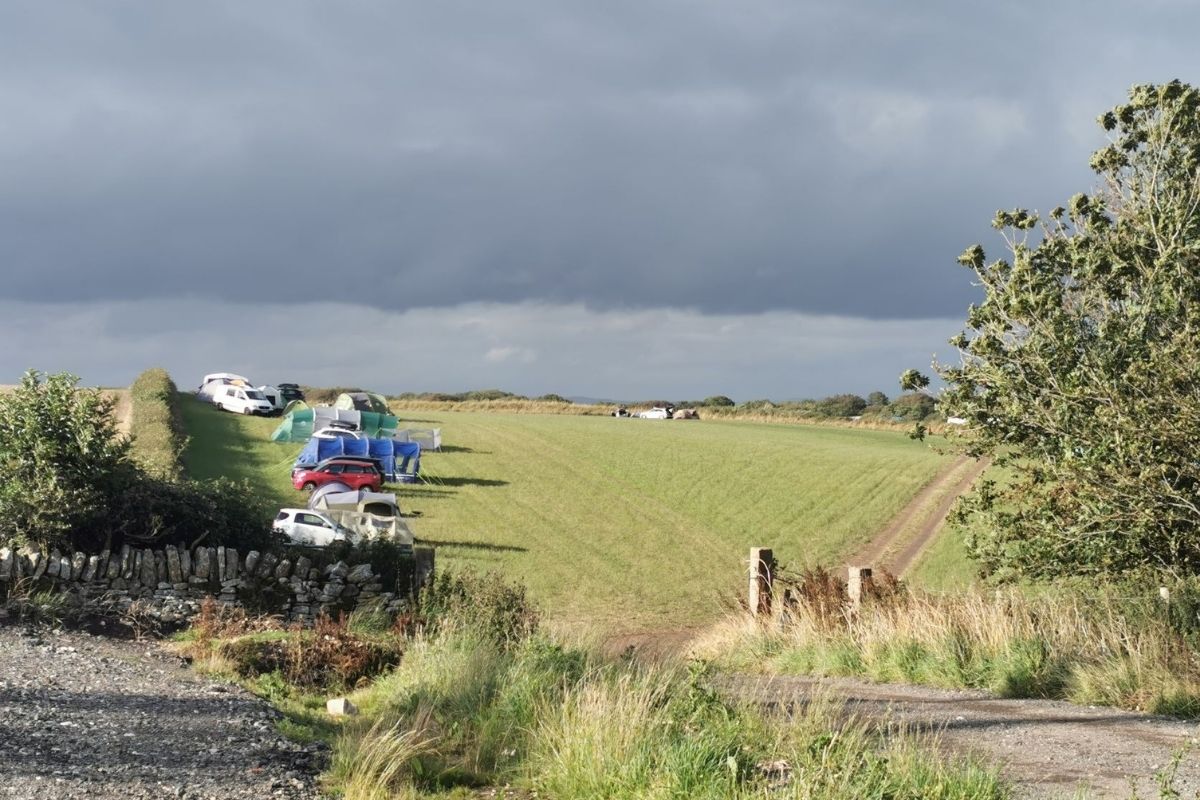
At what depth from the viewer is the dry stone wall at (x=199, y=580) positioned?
1606 centimetres

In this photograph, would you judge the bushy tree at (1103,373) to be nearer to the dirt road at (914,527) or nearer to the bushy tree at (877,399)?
the dirt road at (914,527)

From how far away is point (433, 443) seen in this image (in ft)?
161

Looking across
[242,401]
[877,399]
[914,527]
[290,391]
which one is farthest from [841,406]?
[914,527]

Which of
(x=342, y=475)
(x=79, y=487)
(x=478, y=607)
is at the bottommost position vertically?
(x=478, y=607)

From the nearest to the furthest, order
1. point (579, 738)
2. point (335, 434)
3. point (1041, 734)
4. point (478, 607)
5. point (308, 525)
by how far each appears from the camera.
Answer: point (579, 738) < point (1041, 734) < point (478, 607) < point (308, 525) < point (335, 434)

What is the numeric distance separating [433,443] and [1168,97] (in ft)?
120

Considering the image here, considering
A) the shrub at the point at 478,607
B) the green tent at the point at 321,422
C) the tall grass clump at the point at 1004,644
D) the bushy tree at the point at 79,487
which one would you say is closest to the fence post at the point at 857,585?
the tall grass clump at the point at 1004,644

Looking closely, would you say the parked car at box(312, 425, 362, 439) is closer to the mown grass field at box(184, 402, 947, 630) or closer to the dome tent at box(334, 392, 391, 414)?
the mown grass field at box(184, 402, 947, 630)

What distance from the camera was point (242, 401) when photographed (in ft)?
193

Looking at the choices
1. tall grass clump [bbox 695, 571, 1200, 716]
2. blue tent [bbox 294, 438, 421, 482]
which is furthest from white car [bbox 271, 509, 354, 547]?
blue tent [bbox 294, 438, 421, 482]

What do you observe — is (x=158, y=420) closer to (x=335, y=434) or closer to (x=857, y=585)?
(x=335, y=434)

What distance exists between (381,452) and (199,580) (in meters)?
23.3

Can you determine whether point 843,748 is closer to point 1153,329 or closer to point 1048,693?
point 1048,693

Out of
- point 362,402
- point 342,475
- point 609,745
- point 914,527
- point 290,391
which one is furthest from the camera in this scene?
point 290,391
